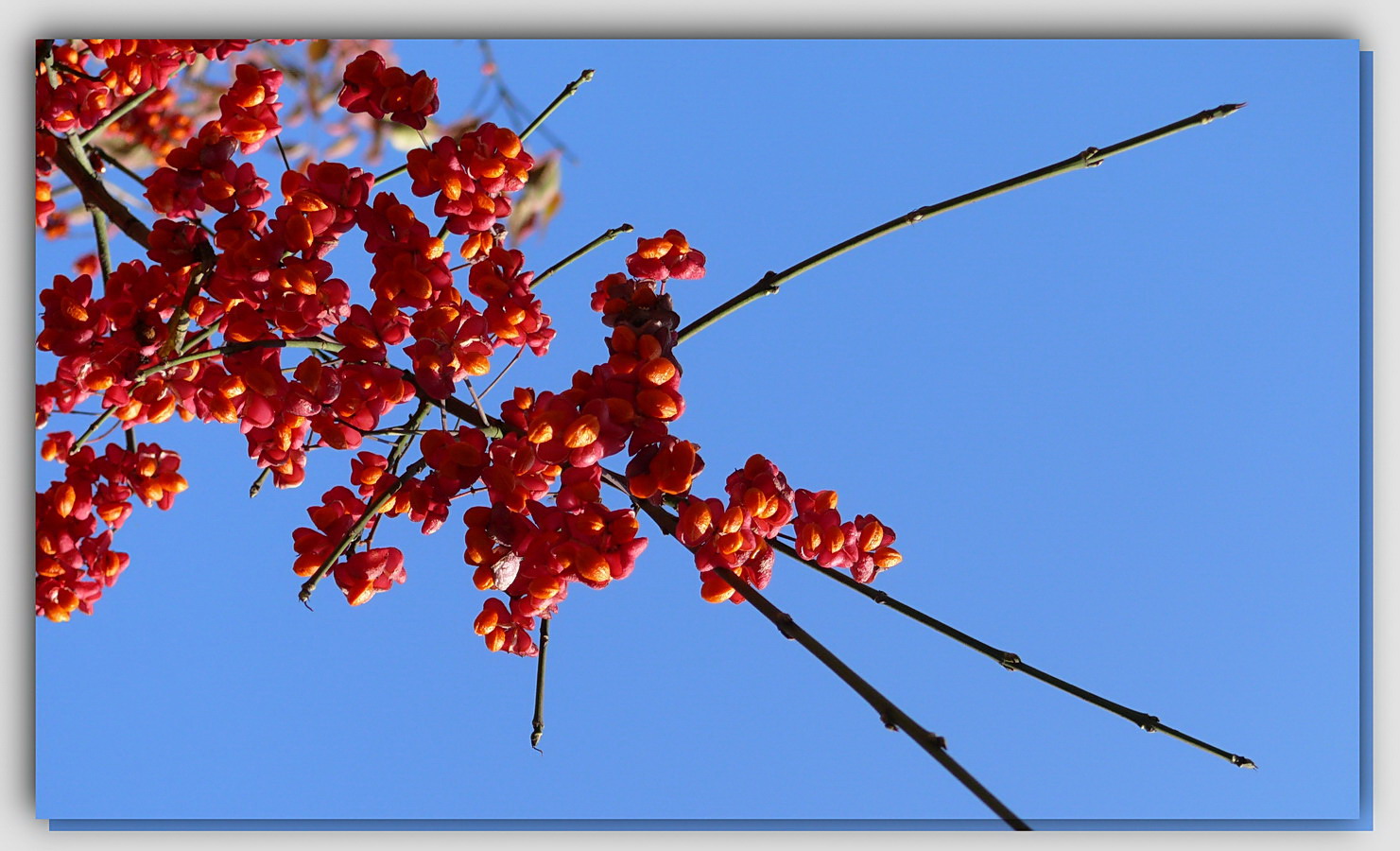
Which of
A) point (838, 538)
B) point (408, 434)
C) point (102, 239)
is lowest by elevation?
point (838, 538)

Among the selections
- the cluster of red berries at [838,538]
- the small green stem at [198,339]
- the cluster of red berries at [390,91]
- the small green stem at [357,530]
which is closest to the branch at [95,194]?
the small green stem at [198,339]

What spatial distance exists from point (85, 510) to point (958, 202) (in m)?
1.33

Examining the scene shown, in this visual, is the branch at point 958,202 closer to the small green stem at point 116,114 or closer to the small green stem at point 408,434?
the small green stem at point 408,434

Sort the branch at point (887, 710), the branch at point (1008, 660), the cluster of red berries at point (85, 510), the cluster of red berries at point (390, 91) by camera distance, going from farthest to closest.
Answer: the cluster of red berries at point (85, 510), the cluster of red berries at point (390, 91), the branch at point (1008, 660), the branch at point (887, 710)

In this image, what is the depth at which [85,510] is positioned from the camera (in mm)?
1581

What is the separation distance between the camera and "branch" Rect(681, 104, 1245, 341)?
3.43 feet

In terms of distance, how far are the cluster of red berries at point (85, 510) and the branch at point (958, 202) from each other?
0.96 metres

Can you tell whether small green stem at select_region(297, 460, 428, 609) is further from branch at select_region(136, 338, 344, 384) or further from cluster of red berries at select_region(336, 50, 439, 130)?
cluster of red berries at select_region(336, 50, 439, 130)

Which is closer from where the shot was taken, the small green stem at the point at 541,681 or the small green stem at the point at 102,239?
the small green stem at the point at 541,681

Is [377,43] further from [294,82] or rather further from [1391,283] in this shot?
[1391,283]

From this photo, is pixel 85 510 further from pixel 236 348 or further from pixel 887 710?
pixel 887 710

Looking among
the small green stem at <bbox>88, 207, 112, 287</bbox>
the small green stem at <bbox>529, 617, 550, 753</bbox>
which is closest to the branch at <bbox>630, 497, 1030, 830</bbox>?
the small green stem at <bbox>529, 617, 550, 753</bbox>

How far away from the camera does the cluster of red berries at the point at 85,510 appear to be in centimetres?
156

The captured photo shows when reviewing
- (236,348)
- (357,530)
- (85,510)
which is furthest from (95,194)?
(357,530)
